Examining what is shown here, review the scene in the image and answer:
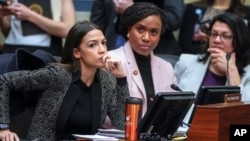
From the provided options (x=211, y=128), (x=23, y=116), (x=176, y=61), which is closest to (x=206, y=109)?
(x=211, y=128)

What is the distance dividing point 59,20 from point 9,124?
1697mm

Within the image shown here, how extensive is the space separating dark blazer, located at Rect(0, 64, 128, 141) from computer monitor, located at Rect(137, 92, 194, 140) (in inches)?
22.7

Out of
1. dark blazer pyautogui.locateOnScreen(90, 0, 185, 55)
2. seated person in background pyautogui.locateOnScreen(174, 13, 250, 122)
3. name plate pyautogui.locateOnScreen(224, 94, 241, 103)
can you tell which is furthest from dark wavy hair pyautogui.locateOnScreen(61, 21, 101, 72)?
dark blazer pyautogui.locateOnScreen(90, 0, 185, 55)

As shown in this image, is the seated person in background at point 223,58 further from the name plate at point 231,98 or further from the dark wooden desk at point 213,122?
the dark wooden desk at point 213,122

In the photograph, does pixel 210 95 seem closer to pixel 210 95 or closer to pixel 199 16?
pixel 210 95

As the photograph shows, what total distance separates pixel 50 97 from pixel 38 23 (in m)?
1.55

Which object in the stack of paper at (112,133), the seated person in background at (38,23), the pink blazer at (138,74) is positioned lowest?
the stack of paper at (112,133)

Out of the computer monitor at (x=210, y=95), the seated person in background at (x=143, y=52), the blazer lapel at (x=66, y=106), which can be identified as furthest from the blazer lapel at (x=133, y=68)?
the computer monitor at (x=210, y=95)

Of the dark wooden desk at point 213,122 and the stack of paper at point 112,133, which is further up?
the dark wooden desk at point 213,122

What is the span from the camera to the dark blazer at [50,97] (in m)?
3.45

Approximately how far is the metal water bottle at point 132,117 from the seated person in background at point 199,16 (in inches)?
79.1

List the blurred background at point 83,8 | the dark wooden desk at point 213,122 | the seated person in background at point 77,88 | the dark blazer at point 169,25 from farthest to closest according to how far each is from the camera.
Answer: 1. the blurred background at point 83,8
2. the dark blazer at point 169,25
3. the seated person in background at point 77,88
4. the dark wooden desk at point 213,122

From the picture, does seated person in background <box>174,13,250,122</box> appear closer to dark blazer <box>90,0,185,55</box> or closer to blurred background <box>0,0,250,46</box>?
dark blazer <box>90,0,185,55</box>

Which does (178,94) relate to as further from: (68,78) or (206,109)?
(68,78)
